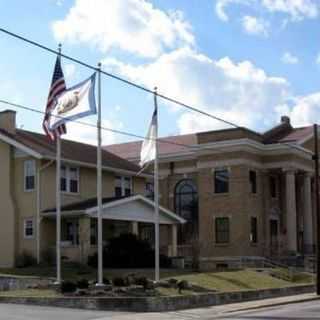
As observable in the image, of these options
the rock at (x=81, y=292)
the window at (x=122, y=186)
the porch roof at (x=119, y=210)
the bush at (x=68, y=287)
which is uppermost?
→ the window at (x=122, y=186)

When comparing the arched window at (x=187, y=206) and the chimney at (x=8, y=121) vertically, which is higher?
the chimney at (x=8, y=121)

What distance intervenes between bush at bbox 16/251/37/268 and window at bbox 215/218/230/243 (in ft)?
67.1

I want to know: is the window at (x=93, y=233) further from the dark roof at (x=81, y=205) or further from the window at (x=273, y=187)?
the window at (x=273, y=187)

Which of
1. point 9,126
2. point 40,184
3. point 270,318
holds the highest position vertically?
point 9,126

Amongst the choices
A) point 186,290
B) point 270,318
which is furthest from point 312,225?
point 270,318

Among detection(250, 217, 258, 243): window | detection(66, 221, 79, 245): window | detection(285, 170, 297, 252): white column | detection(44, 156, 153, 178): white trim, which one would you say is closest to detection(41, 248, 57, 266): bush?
detection(66, 221, 79, 245): window

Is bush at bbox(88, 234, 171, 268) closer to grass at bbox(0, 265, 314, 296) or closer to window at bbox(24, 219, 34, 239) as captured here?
grass at bbox(0, 265, 314, 296)

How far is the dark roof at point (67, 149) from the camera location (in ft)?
150

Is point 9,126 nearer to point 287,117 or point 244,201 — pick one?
point 244,201

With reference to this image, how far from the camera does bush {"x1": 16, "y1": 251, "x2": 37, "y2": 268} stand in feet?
145

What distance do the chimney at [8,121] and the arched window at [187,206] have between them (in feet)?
75.0

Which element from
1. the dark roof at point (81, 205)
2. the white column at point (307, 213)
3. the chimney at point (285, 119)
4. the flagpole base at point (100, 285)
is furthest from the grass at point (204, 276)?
the chimney at point (285, 119)

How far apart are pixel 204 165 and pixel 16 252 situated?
21.6m

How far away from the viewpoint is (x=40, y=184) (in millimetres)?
45000
